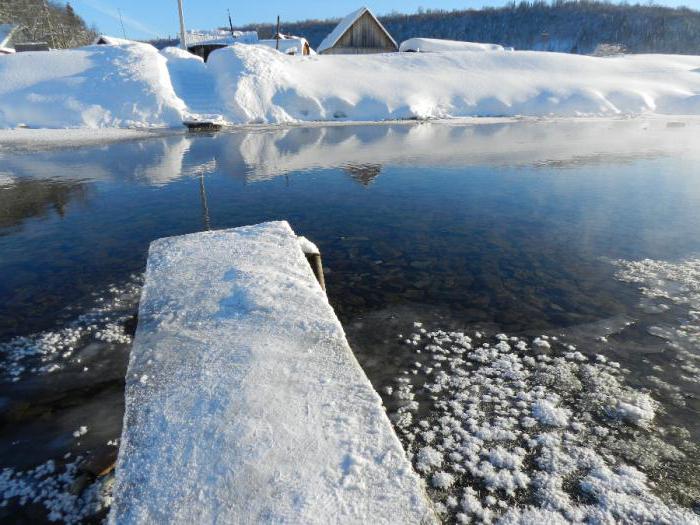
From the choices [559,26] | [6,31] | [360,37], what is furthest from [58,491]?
[559,26]

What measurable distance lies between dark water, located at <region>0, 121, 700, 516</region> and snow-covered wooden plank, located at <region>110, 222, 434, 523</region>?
1.15 m

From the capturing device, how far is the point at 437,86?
32.0 metres

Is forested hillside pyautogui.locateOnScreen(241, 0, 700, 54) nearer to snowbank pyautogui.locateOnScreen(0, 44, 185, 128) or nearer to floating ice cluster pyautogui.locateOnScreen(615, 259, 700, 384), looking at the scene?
snowbank pyautogui.locateOnScreen(0, 44, 185, 128)

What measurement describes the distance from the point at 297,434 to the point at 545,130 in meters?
26.0

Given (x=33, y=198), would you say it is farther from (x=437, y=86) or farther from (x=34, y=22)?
(x=34, y=22)

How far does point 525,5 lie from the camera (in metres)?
95.8

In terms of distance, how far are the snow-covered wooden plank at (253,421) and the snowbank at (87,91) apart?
24590 mm

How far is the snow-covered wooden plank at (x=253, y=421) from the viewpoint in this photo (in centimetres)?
196

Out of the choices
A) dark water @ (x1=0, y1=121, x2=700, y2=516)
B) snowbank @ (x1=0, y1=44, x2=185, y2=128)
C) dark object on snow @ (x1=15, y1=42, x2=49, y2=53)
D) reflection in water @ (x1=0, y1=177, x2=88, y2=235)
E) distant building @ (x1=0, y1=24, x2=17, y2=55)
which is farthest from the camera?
distant building @ (x1=0, y1=24, x2=17, y2=55)

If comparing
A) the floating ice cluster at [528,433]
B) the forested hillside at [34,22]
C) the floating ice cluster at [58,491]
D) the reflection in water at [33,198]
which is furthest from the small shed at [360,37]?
the forested hillside at [34,22]

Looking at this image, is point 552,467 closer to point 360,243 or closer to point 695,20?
point 360,243

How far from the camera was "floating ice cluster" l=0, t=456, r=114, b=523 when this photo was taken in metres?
2.80

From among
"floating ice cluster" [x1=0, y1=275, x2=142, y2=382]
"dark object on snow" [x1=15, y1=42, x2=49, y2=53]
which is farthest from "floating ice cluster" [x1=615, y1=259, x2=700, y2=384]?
"dark object on snow" [x1=15, y1=42, x2=49, y2=53]

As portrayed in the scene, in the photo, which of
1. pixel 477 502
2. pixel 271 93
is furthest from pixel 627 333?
pixel 271 93
